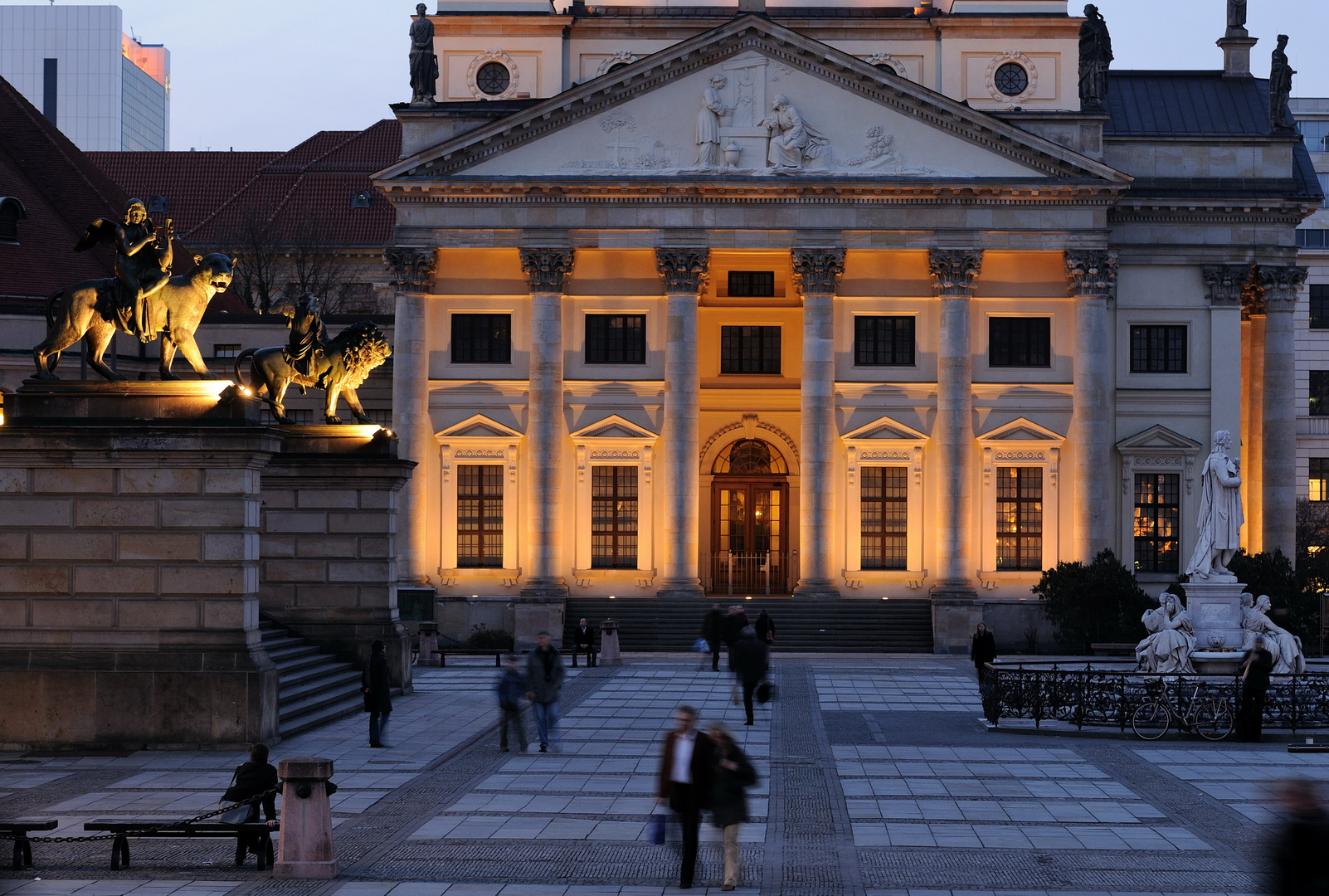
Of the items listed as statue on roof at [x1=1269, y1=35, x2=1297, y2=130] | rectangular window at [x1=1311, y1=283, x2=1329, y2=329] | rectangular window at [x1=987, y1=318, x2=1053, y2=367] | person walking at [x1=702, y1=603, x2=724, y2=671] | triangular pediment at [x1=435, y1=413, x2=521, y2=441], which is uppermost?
statue on roof at [x1=1269, y1=35, x2=1297, y2=130]

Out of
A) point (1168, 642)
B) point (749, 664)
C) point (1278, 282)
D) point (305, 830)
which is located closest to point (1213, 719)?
point (1168, 642)

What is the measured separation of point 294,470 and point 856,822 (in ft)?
55.7

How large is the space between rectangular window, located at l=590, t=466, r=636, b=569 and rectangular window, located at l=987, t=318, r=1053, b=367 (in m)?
12.4

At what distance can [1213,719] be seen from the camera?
27734mm

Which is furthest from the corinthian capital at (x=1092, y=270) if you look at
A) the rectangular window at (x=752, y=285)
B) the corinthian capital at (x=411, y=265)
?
the corinthian capital at (x=411, y=265)

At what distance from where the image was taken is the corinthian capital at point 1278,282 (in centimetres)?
5672

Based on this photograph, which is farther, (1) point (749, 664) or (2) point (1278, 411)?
(2) point (1278, 411)

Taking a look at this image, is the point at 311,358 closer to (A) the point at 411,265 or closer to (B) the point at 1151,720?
(B) the point at 1151,720

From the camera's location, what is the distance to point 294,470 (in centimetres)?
3375

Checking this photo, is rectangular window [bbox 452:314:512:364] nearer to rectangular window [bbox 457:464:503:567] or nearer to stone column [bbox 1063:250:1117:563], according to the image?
rectangular window [bbox 457:464:503:567]

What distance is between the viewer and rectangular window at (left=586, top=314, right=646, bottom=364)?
5566cm

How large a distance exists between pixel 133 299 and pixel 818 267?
1217 inches

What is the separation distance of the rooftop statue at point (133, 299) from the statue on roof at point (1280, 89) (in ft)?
138

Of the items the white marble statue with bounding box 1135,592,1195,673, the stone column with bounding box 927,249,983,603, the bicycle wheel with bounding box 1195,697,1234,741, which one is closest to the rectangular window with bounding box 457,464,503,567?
the stone column with bounding box 927,249,983,603
